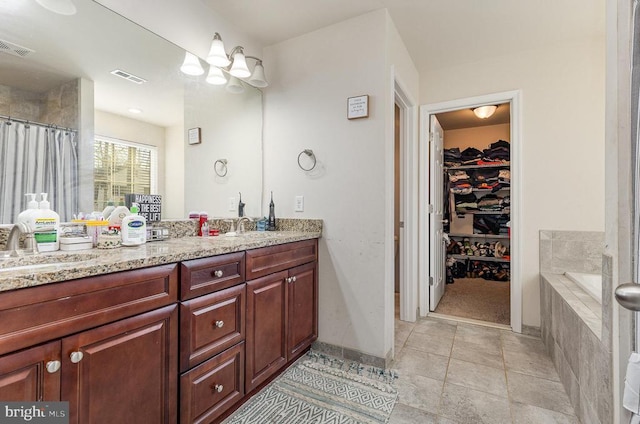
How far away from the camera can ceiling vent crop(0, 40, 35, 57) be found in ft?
3.97

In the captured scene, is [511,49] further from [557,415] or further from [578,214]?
[557,415]

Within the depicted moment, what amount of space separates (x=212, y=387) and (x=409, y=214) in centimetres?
212

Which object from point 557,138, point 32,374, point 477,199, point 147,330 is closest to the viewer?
point 32,374

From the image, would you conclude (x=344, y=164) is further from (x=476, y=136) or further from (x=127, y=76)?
(x=476, y=136)

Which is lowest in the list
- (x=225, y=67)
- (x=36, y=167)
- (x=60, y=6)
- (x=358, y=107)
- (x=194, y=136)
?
(x=36, y=167)

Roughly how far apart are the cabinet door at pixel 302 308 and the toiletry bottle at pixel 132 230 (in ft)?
2.82

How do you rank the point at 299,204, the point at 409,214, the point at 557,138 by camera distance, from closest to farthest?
the point at 299,204, the point at 557,138, the point at 409,214

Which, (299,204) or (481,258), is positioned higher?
(299,204)

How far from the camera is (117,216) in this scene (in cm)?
146

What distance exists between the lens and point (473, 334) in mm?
2520

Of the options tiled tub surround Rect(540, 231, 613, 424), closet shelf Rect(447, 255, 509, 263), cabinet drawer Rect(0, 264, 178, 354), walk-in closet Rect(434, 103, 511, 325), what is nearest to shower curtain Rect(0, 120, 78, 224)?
cabinet drawer Rect(0, 264, 178, 354)

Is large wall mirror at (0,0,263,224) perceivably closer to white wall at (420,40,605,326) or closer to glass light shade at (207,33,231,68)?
glass light shade at (207,33,231,68)

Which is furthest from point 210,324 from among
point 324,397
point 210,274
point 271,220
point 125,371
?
point 271,220

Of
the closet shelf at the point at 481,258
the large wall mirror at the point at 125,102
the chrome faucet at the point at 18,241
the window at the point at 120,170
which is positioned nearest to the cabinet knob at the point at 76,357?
the chrome faucet at the point at 18,241
